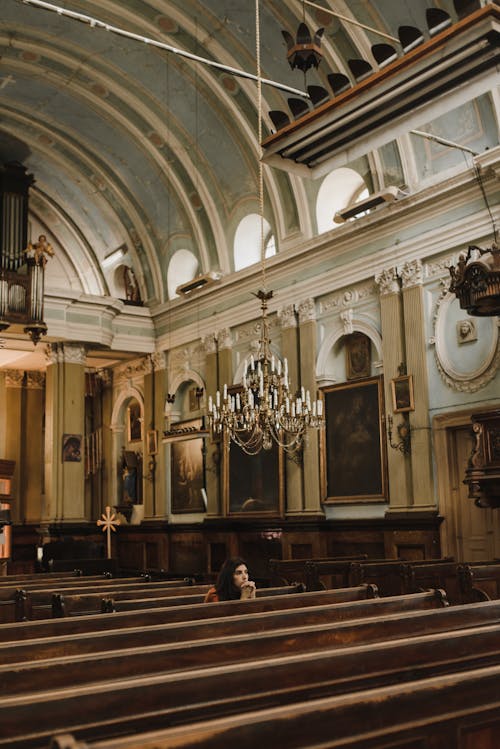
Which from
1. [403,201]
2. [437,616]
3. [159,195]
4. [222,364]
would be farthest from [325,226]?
[437,616]

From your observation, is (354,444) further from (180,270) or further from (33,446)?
(33,446)

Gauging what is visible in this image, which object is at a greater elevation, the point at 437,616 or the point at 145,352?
the point at 145,352

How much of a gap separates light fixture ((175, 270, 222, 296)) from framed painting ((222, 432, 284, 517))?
3.34 m

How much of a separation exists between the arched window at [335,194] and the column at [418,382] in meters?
2.48

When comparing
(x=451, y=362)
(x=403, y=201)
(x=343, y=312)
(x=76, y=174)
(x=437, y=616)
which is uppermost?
(x=76, y=174)

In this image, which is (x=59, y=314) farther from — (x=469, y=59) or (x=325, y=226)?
(x=469, y=59)

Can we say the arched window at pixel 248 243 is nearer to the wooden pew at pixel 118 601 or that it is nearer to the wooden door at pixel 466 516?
the wooden door at pixel 466 516

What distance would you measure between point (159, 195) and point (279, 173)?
3742mm

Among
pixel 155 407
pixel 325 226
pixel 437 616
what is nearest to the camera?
pixel 437 616

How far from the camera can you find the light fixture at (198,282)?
16500 millimetres

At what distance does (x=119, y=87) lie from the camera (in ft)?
52.3

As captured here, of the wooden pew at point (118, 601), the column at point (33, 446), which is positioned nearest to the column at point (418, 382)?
the wooden pew at point (118, 601)

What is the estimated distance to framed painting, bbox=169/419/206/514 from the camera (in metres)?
17.0

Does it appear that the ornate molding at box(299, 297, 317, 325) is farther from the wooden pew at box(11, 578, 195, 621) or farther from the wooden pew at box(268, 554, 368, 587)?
the wooden pew at box(11, 578, 195, 621)
